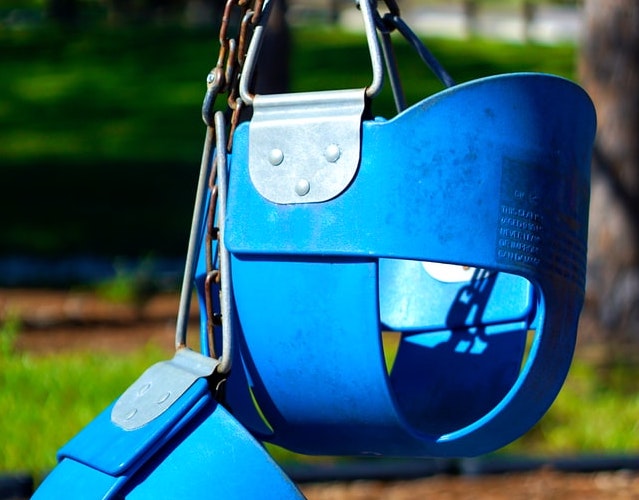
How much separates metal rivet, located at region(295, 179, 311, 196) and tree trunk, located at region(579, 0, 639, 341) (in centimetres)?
376

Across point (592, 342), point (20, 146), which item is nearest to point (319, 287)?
point (592, 342)

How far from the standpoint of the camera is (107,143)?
1565cm

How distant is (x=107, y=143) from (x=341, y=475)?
42.1ft

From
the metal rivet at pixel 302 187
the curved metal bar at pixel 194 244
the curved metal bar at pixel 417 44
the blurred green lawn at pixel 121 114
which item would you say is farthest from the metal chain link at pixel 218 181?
the blurred green lawn at pixel 121 114

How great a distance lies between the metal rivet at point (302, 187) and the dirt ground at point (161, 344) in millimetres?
1932

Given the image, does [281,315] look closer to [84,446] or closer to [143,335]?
[84,446]

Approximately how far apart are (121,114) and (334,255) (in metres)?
17.3

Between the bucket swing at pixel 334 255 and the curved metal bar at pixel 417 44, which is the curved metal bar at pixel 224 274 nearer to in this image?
the bucket swing at pixel 334 255

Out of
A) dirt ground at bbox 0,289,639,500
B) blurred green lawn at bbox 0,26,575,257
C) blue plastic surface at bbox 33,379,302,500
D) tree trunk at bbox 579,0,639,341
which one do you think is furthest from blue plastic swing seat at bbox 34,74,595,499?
blurred green lawn at bbox 0,26,575,257

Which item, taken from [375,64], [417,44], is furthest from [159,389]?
[417,44]

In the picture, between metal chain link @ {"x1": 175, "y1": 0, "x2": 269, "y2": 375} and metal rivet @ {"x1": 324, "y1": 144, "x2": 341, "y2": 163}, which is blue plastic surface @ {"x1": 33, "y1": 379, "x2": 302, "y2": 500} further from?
metal rivet @ {"x1": 324, "y1": 144, "x2": 341, "y2": 163}

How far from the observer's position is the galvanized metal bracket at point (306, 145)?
4.55 ft

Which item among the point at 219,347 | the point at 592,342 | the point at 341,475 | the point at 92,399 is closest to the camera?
the point at 219,347

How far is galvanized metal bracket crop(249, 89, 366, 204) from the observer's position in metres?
1.39
